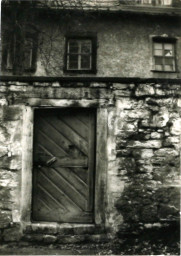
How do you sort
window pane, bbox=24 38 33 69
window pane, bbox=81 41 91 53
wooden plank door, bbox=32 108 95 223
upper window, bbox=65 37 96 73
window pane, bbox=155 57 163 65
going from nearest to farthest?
1. wooden plank door, bbox=32 108 95 223
2. window pane, bbox=24 38 33 69
3. upper window, bbox=65 37 96 73
4. window pane, bbox=81 41 91 53
5. window pane, bbox=155 57 163 65

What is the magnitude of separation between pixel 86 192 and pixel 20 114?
141 centimetres

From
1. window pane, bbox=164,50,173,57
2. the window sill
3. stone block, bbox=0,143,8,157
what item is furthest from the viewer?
window pane, bbox=164,50,173,57

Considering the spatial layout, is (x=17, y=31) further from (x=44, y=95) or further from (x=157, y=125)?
(x=157, y=125)

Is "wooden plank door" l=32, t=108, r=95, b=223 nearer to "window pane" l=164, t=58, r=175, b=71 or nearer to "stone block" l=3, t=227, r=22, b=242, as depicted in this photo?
"stone block" l=3, t=227, r=22, b=242

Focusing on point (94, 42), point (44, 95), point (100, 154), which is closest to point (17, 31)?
point (94, 42)

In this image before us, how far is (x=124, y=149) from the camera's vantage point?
415 centimetres

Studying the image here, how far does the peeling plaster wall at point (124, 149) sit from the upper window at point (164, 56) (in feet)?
19.3

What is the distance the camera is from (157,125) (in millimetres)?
4199

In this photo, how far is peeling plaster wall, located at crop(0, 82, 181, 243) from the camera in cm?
405

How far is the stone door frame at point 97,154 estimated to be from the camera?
410 centimetres

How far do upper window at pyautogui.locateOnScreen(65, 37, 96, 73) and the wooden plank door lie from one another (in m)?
5.26

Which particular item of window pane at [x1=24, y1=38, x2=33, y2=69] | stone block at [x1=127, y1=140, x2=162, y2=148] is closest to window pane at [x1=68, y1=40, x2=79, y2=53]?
window pane at [x1=24, y1=38, x2=33, y2=69]

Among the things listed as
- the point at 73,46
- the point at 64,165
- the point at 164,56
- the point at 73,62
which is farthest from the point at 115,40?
the point at 64,165

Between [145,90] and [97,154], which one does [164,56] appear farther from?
[97,154]
